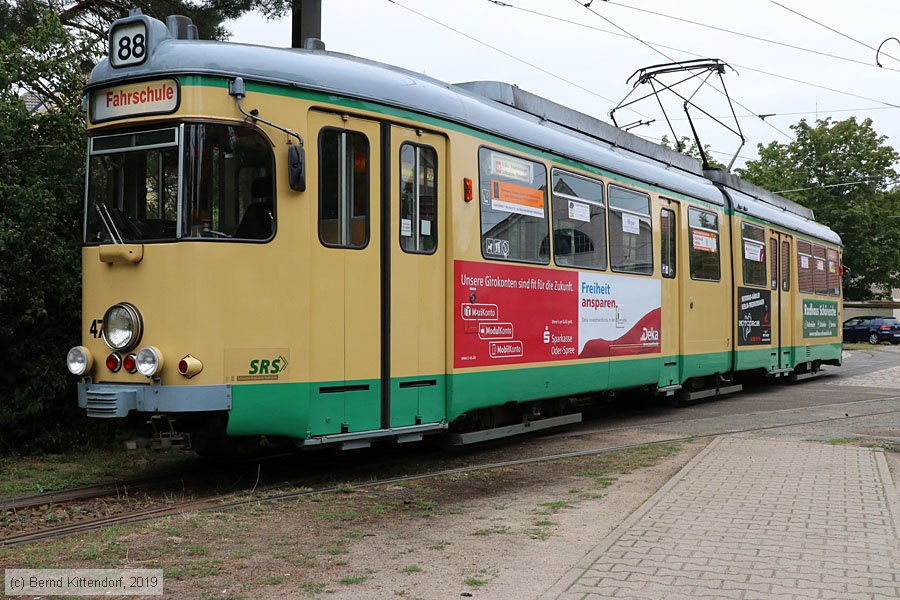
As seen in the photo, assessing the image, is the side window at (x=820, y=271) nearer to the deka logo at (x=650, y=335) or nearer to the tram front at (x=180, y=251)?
the deka logo at (x=650, y=335)

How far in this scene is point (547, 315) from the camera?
33.5 ft

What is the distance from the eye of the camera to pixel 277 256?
7.34 metres

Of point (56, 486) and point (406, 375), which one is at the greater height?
point (406, 375)

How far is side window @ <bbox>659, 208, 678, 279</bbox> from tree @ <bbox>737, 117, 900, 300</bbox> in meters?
38.8

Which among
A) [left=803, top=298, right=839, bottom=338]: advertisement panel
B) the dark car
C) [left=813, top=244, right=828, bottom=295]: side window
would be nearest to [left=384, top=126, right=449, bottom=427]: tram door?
[left=803, top=298, right=839, bottom=338]: advertisement panel

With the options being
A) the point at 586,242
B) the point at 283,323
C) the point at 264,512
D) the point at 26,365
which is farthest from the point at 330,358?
the point at 586,242

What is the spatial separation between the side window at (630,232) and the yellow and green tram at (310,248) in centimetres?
147

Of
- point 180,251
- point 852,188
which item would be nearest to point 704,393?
point 180,251

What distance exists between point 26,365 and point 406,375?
4050 millimetres

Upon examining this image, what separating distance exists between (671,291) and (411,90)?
643 cm

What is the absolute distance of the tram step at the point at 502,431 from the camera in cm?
924

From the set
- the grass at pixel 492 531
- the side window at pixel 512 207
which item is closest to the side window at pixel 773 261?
the side window at pixel 512 207

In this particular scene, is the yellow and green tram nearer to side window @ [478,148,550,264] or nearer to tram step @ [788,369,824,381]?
side window @ [478,148,550,264]

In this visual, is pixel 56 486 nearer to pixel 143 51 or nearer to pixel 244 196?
pixel 244 196
